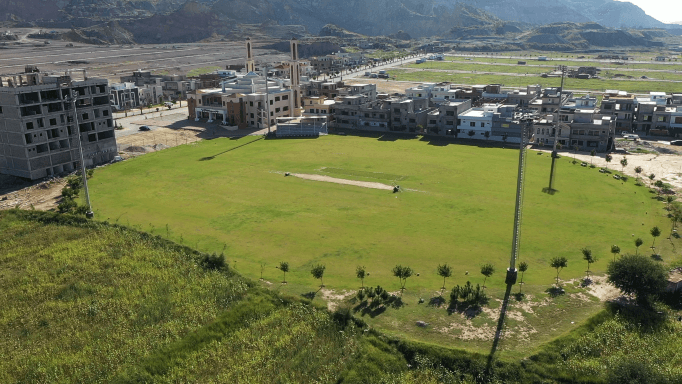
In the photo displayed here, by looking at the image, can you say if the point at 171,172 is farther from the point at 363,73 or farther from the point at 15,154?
the point at 363,73

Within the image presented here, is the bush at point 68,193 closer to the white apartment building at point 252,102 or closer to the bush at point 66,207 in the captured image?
the bush at point 66,207

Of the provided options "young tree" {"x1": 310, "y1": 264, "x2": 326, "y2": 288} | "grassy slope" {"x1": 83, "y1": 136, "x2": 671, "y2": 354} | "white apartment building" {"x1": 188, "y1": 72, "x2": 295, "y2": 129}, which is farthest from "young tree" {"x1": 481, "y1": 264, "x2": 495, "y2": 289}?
"white apartment building" {"x1": 188, "y1": 72, "x2": 295, "y2": 129}

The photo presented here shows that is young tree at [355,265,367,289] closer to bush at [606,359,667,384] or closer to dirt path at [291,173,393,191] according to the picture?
bush at [606,359,667,384]

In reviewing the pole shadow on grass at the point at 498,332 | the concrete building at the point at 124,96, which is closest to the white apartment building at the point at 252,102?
the concrete building at the point at 124,96

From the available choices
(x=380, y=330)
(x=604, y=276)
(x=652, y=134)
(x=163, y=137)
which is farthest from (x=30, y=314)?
(x=652, y=134)

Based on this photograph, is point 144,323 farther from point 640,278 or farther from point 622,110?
point 622,110
